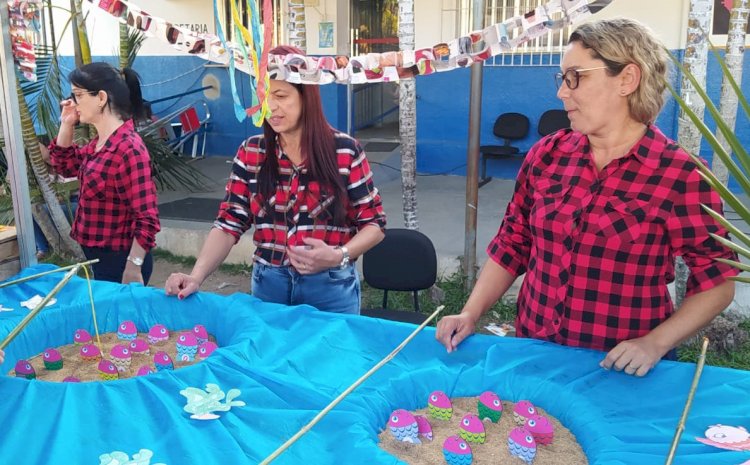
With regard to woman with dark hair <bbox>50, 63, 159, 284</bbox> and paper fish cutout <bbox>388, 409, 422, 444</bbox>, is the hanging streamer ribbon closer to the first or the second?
woman with dark hair <bbox>50, 63, 159, 284</bbox>

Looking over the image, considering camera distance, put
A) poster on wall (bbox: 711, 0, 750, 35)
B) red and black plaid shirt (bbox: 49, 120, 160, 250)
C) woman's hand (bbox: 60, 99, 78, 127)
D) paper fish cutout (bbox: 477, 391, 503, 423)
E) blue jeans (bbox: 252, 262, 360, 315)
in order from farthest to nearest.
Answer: poster on wall (bbox: 711, 0, 750, 35) → woman's hand (bbox: 60, 99, 78, 127) → red and black plaid shirt (bbox: 49, 120, 160, 250) → blue jeans (bbox: 252, 262, 360, 315) → paper fish cutout (bbox: 477, 391, 503, 423)

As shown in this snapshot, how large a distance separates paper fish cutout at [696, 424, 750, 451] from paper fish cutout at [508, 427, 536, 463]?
319 mm

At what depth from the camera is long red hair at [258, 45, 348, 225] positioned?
213cm

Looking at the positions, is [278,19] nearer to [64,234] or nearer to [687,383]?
[64,234]

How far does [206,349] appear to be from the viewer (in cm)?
190

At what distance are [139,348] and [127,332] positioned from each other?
0.15 meters

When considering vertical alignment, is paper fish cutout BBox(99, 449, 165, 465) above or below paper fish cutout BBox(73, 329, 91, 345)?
above

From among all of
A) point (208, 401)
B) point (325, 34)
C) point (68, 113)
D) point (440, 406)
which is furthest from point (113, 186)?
point (325, 34)

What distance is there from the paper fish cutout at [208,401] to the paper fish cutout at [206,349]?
297 millimetres

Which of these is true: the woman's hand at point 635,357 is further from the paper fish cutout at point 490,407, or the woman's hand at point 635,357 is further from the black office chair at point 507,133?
the black office chair at point 507,133

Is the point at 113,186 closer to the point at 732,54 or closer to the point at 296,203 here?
the point at 296,203

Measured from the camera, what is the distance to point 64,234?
5410 millimetres

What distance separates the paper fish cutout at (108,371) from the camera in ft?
5.89

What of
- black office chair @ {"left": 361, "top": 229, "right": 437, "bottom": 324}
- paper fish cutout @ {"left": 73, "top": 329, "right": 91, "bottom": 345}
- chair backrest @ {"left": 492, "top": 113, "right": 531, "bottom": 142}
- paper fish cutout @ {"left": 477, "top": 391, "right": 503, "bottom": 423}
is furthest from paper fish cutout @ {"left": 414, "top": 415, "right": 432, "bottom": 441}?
chair backrest @ {"left": 492, "top": 113, "right": 531, "bottom": 142}
